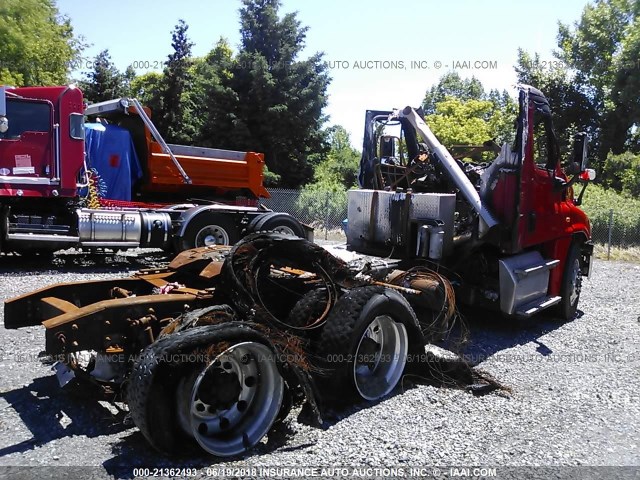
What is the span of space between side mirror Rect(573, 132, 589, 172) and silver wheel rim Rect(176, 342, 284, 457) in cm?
535

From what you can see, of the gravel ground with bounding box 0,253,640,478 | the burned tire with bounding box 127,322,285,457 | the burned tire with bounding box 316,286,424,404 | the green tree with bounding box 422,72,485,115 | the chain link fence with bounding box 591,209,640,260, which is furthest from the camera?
the green tree with bounding box 422,72,485,115

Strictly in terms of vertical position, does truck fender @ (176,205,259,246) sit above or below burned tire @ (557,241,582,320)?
above

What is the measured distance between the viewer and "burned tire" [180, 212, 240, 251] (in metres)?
11.2

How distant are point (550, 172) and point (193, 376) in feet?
19.4

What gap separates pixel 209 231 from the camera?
37.9 feet

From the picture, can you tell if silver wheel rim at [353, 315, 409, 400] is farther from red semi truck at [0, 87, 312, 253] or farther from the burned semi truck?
red semi truck at [0, 87, 312, 253]

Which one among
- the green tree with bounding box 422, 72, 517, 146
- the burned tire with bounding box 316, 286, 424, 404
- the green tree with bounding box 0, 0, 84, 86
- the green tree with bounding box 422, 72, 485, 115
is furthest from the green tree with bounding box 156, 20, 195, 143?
the green tree with bounding box 422, 72, 485, 115

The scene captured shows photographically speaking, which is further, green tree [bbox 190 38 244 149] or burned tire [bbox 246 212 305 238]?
green tree [bbox 190 38 244 149]

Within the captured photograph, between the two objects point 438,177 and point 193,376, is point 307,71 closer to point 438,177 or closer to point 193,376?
point 438,177

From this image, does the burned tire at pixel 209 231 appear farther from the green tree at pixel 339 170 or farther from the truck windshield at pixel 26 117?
the green tree at pixel 339 170

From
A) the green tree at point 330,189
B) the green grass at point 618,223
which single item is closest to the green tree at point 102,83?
the green tree at point 330,189

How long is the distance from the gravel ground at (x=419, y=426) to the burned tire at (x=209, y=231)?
4856 millimetres

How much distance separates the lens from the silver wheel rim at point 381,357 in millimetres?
4844

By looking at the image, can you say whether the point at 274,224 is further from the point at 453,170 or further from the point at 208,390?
the point at 208,390
